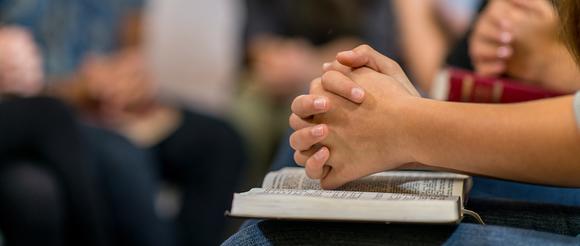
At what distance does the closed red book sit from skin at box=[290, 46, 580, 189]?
11.7 inches

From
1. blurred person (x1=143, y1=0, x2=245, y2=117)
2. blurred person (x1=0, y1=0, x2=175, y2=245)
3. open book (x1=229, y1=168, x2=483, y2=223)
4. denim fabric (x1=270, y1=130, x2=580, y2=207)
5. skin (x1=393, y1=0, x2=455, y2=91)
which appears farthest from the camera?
blurred person (x1=143, y1=0, x2=245, y2=117)

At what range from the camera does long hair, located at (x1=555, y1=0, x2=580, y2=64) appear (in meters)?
0.73

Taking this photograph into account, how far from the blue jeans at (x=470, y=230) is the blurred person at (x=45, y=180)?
71 centimetres

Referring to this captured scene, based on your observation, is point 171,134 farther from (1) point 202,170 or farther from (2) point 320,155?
(2) point 320,155

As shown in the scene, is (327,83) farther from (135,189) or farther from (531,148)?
(135,189)

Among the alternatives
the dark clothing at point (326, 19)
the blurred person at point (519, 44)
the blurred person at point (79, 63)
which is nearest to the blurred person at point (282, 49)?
the dark clothing at point (326, 19)

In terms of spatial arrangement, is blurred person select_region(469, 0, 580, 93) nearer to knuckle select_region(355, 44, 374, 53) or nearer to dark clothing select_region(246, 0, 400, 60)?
knuckle select_region(355, 44, 374, 53)

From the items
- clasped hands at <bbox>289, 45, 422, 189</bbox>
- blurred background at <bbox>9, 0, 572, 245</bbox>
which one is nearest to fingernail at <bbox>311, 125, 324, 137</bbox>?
clasped hands at <bbox>289, 45, 422, 189</bbox>

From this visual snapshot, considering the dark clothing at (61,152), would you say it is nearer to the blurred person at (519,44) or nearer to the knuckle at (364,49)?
the blurred person at (519,44)

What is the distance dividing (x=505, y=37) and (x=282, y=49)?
1.08 m

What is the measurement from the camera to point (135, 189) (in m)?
1.65

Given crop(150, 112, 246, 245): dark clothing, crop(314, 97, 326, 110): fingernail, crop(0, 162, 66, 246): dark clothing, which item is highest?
crop(314, 97, 326, 110): fingernail

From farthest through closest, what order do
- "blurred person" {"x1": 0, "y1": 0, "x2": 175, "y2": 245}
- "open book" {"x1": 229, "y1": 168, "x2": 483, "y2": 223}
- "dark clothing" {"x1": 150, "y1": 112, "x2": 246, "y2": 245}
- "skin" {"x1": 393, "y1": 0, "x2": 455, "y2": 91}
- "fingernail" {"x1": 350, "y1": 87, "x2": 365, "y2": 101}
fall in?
"dark clothing" {"x1": 150, "y1": 112, "x2": 246, "y2": 245} < "skin" {"x1": 393, "y1": 0, "x2": 455, "y2": 91} < "blurred person" {"x1": 0, "y1": 0, "x2": 175, "y2": 245} < "fingernail" {"x1": 350, "y1": 87, "x2": 365, "y2": 101} < "open book" {"x1": 229, "y1": 168, "x2": 483, "y2": 223}

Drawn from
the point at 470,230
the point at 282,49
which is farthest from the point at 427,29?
the point at 470,230
